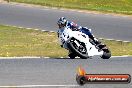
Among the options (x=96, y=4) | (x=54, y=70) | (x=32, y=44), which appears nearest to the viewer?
(x=54, y=70)

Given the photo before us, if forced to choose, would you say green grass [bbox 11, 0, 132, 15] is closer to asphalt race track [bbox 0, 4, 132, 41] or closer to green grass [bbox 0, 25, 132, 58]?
asphalt race track [bbox 0, 4, 132, 41]

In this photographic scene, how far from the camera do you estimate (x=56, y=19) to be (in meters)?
29.6

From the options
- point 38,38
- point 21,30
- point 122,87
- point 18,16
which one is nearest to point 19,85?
point 122,87

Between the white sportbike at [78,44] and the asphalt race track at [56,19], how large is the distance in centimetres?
780

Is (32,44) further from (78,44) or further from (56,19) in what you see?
(56,19)

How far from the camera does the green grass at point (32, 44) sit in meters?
19.0

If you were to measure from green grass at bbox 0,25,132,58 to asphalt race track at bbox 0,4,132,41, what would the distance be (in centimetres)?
154

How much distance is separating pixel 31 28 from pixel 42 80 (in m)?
14.2

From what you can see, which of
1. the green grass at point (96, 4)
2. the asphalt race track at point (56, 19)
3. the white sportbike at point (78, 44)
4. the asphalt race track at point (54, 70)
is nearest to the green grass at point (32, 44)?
the white sportbike at point (78, 44)

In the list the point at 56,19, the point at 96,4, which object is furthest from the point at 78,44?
the point at 96,4

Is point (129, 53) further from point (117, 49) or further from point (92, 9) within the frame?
point (92, 9)

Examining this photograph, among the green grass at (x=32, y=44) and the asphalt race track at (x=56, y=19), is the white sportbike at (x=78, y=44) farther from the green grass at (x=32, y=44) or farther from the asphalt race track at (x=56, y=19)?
the asphalt race track at (x=56, y=19)

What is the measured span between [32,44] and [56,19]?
7381mm

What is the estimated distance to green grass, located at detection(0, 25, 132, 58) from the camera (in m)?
19.0
